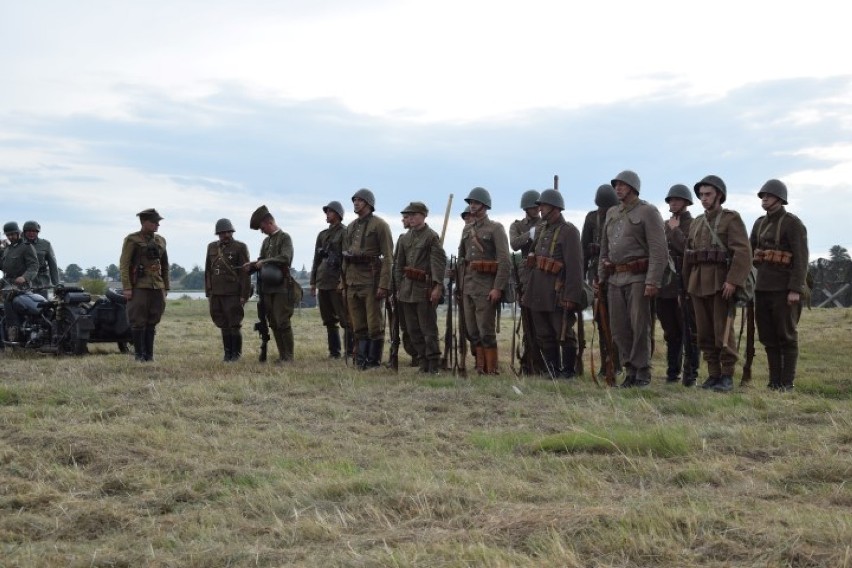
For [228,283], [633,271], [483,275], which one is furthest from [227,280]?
[633,271]

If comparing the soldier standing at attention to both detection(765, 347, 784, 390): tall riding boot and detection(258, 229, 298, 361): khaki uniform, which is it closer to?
detection(258, 229, 298, 361): khaki uniform

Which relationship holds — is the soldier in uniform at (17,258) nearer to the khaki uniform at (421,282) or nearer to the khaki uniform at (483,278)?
the khaki uniform at (421,282)

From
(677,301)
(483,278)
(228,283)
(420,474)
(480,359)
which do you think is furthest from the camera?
(228,283)

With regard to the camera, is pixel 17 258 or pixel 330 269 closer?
pixel 330 269

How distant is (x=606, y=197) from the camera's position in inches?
456

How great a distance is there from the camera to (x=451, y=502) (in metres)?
5.19

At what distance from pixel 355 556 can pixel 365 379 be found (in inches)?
255

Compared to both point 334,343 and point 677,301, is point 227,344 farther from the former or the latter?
point 677,301

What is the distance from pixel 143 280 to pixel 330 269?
7.70 ft

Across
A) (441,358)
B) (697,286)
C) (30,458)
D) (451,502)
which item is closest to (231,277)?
(441,358)

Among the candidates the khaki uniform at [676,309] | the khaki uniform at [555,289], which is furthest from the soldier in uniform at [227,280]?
the khaki uniform at [676,309]

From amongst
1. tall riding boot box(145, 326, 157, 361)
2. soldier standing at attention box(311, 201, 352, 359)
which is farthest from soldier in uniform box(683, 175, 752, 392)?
tall riding boot box(145, 326, 157, 361)

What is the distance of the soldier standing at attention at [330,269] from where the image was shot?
13383 millimetres

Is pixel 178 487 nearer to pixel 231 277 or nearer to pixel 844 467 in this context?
pixel 844 467
